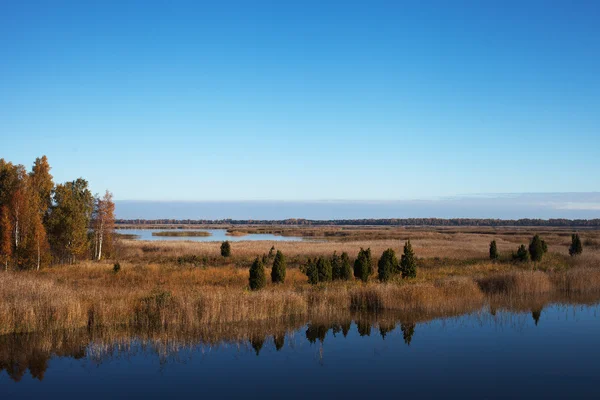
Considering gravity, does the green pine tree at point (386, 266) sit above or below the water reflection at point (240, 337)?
above

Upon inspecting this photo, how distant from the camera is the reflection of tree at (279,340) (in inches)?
601

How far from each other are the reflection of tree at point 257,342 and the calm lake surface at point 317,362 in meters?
0.03

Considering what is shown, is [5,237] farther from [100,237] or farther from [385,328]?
[385,328]

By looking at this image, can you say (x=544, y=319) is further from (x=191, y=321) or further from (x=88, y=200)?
(x=88, y=200)

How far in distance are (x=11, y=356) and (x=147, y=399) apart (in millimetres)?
4754

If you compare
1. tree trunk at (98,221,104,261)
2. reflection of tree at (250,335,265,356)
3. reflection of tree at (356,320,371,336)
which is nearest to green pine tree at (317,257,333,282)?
reflection of tree at (356,320,371,336)

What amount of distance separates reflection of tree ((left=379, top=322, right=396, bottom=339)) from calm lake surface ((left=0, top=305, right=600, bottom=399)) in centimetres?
10

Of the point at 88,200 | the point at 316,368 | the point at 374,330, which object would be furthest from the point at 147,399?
the point at 88,200

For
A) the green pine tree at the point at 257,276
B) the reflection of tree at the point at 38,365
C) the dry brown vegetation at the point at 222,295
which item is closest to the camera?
the reflection of tree at the point at 38,365

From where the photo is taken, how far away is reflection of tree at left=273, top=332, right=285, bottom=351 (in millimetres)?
15273

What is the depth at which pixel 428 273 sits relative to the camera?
91.0 feet

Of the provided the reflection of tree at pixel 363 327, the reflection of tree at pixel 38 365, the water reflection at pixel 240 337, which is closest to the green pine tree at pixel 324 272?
the water reflection at pixel 240 337

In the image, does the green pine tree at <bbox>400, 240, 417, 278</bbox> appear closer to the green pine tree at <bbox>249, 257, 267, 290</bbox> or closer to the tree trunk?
the green pine tree at <bbox>249, 257, 267, 290</bbox>

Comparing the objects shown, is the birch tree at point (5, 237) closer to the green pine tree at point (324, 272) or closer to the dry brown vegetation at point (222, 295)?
the dry brown vegetation at point (222, 295)
